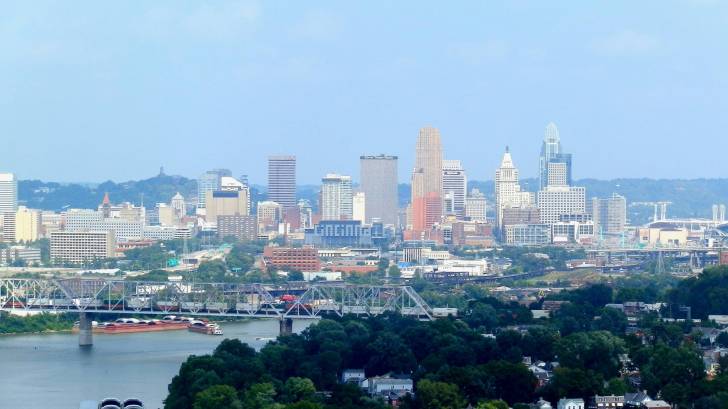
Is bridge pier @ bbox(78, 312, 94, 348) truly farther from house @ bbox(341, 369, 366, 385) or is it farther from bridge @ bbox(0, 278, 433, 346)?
house @ bbox(341, 369, 366, 385)

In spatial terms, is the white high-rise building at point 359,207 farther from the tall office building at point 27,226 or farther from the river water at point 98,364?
the river water at point 98,364

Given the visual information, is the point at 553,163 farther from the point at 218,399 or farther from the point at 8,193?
the point at 218,399

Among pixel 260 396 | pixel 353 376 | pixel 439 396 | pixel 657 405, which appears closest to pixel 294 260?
pixel 353 376

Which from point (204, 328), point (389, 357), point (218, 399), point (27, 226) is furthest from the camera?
point (27, 226)

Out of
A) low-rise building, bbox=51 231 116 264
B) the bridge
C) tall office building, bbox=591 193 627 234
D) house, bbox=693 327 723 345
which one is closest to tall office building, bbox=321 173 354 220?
tall office building, bbox=591 193 627 234

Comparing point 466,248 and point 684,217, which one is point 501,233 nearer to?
point 466,248

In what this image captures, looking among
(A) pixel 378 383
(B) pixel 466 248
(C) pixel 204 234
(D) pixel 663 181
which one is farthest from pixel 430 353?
(D) pixel 663 181
